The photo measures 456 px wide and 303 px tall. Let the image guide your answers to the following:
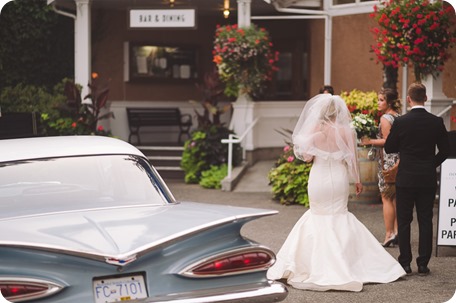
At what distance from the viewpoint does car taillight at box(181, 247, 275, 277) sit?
5.18m

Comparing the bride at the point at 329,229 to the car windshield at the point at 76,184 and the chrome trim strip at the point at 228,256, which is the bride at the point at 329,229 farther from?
the chrome trim strip at the point at 228,256

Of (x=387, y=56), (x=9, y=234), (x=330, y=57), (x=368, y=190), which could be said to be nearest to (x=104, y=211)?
(x=9, y=234)

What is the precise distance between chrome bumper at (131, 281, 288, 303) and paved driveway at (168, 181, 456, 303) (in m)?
2.27

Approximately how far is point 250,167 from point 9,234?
13016 millimetres

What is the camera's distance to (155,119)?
70.4ft

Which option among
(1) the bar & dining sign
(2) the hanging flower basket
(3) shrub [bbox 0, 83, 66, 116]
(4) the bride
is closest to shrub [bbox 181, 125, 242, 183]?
(2) the hanging flower basket

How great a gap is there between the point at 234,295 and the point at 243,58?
1271 centimetres

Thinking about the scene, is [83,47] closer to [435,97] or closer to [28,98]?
[28,98]

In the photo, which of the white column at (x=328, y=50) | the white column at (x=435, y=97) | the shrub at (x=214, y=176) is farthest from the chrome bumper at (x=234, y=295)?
the white column at (x=328, y=50)

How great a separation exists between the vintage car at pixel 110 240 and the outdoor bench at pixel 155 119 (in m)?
14.4

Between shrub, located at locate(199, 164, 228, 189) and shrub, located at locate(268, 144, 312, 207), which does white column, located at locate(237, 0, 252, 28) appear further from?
shrub, located at locate(268, 144, 312, 207)

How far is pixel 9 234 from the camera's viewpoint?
5.09 meters

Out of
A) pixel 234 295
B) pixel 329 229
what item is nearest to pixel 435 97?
pixel 329 229

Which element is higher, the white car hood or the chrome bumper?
the white car hood
